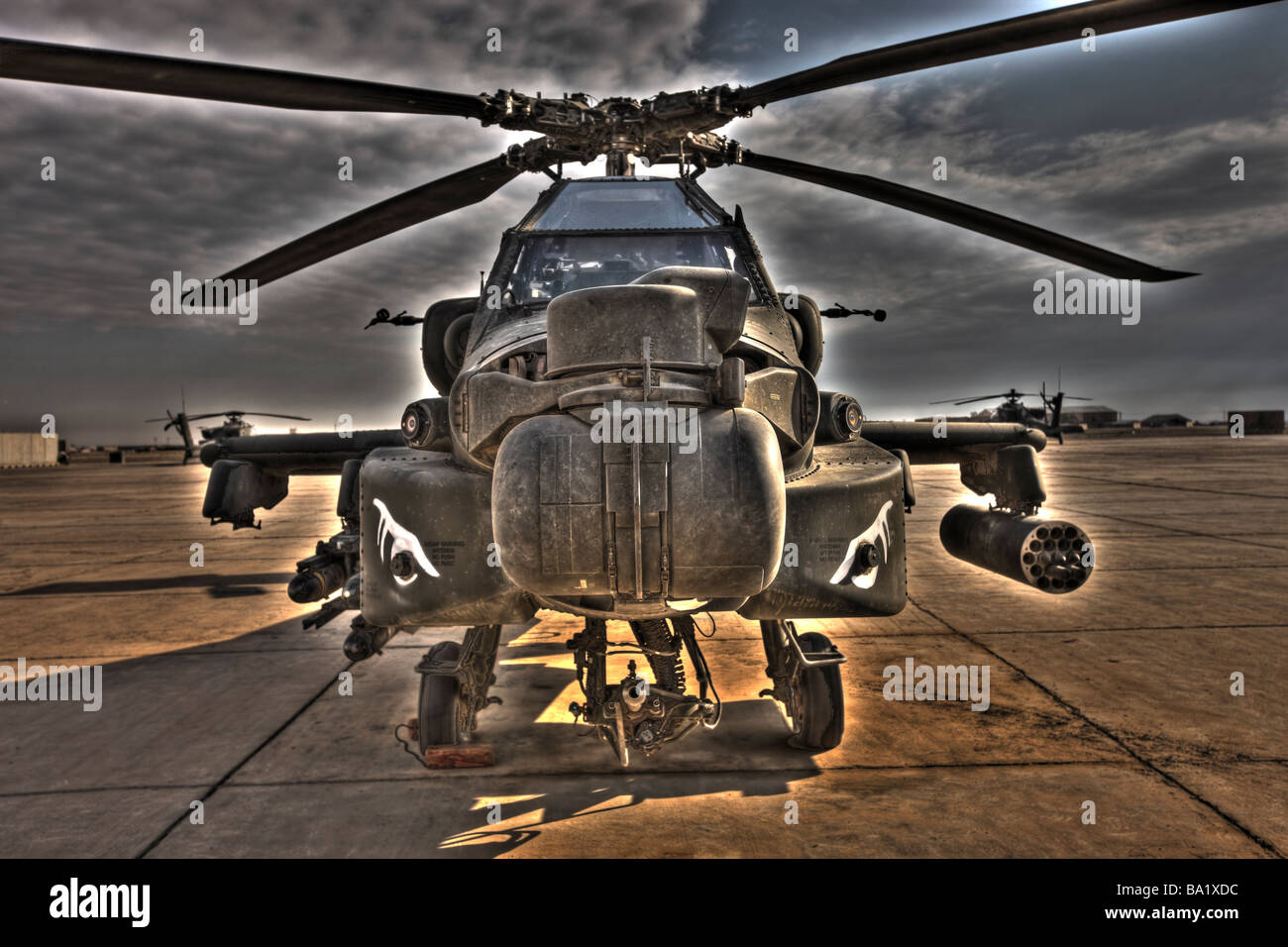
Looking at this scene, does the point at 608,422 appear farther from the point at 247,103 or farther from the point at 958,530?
the point at 958,530

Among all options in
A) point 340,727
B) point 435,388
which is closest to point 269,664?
point 340,727

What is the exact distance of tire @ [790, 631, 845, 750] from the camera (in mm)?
4875

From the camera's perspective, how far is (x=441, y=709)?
191 inches

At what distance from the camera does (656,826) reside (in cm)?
395

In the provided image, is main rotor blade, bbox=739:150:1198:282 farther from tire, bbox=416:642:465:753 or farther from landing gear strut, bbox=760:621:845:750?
tire, bbox=416:642:465:753

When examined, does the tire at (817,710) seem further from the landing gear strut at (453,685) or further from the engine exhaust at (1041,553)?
the landing gear strut at (453,685)

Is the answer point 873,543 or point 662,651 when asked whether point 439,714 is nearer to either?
point 662,651

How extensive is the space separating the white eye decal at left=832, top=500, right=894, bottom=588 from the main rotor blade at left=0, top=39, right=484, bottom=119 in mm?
3272

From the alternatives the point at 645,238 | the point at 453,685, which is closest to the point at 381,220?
the point at 645,238

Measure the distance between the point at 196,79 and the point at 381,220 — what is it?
67.9 inches

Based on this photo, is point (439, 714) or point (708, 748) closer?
point (439, 714)

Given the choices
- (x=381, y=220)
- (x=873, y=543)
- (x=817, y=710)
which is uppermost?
(x=381, y=220)

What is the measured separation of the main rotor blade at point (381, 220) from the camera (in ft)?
17.3
